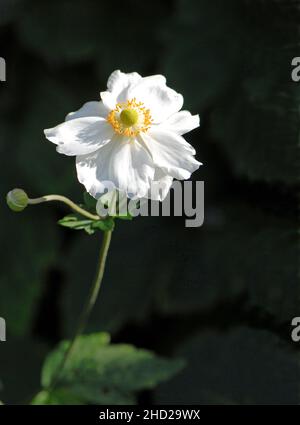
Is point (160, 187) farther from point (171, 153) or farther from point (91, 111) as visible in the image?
point (91, 111)

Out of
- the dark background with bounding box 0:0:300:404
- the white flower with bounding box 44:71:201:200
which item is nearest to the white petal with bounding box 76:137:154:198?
the white flower with bounding box 44:71:201:200

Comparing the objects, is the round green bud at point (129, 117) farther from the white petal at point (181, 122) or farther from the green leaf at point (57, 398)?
the green leaf at point (57, 398)

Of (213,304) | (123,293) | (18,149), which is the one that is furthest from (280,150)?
(18,149)

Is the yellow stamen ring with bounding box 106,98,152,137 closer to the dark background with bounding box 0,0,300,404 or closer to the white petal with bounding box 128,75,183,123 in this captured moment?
the white petal with bounding box 128,75,183,123

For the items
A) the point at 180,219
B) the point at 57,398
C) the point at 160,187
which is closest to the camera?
the point at 160,187

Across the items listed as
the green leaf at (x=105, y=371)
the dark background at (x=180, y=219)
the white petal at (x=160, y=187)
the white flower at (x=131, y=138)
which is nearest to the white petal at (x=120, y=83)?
the white flower at (x=131, y=138)

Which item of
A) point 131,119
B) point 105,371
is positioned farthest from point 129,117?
point 105,371
